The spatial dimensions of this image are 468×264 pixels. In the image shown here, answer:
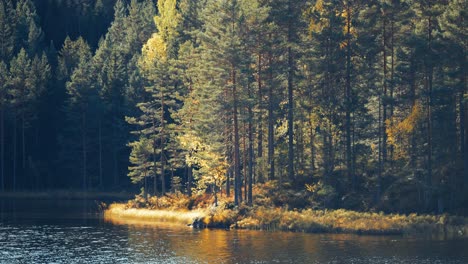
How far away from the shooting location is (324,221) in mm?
64188

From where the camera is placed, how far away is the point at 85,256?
52219 mm

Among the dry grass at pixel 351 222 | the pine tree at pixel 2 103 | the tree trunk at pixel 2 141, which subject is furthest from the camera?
the pine tree at pixel 2 103

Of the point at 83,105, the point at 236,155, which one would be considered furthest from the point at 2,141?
the point at 236,155

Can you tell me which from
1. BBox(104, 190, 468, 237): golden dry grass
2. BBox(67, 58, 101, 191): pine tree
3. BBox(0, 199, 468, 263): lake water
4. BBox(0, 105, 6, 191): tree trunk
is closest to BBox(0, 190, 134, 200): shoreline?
BBox(0, 105, 6, 191): tree trunk

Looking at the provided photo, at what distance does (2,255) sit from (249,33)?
30.7 metres

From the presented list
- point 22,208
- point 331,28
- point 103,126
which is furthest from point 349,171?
point 103,126

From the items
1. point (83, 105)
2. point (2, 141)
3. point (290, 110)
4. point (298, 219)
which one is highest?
point (83, 105)

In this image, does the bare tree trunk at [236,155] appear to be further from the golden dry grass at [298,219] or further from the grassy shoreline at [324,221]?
the grassy shoreline at [324,221]

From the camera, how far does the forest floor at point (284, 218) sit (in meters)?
61.3

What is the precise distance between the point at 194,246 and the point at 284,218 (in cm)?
1189

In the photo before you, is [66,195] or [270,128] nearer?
[270,128]

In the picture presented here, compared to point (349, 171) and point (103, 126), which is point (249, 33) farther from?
point (103, 126)

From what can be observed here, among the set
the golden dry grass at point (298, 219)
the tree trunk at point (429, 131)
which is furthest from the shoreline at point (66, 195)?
the tree trunk at point (429, 131)

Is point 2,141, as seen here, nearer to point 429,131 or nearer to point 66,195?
point 66,195
